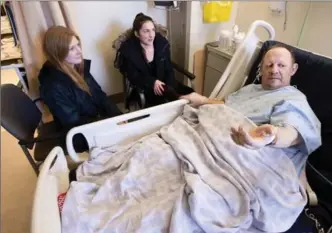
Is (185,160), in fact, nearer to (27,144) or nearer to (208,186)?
(208,186)

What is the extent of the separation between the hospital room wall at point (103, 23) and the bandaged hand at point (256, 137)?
5.05 ft

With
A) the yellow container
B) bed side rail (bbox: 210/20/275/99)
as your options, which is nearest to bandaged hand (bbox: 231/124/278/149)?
bed side rail (bbox: 210/20/275/99)

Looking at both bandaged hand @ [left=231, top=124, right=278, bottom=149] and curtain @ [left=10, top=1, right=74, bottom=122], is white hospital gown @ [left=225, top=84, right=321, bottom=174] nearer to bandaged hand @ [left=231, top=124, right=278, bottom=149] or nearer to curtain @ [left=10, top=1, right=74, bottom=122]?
bandaged hand @ [left=231, top=124, right=278, bottom=149]

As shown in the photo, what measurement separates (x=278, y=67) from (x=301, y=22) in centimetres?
75

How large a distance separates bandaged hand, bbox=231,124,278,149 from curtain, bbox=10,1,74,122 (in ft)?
4.35

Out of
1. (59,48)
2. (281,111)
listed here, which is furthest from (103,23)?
(281,111)

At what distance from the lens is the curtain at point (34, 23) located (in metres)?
1.56

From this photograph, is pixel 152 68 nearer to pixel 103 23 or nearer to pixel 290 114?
pixel 103 23

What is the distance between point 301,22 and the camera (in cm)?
180

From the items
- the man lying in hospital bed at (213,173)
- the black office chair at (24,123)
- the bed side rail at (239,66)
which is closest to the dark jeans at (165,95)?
the bed side rail at (239,66)

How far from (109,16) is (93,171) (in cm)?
Answer: 135

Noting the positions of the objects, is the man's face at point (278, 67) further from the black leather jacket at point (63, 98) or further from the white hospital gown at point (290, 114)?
the black leather jacket at point (63, 98)

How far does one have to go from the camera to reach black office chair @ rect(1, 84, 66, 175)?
4.29 ft

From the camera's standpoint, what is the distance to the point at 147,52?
188 centimetres
